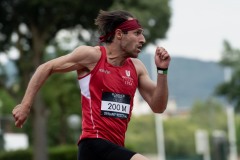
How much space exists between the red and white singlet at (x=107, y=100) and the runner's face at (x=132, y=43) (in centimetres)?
16

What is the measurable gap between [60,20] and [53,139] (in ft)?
85.1

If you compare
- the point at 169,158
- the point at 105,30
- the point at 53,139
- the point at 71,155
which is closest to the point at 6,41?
the point at 71,155

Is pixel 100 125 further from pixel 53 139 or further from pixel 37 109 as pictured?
pixel 53 139

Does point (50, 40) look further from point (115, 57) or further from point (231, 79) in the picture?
point (115, 57)

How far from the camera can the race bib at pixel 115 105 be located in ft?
25.3

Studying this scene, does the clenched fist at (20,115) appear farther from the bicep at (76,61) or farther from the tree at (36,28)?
the tree at (36,28)

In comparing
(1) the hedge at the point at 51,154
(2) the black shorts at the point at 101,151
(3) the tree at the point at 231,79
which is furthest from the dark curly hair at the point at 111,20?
(3) the tree at the point at 231,79

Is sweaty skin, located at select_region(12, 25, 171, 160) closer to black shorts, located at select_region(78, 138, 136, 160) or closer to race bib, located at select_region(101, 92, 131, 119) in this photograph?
race bib, located at select_region(101, 92, 131, 119)

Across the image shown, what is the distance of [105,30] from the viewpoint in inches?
317

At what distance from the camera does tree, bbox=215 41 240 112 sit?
4312 cm

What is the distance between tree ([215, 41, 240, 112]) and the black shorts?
1391 inches

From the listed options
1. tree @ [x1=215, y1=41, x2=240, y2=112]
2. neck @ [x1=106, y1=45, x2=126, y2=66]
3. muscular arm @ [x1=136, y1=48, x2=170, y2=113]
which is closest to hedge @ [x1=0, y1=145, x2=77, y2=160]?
tree @ [x1=215, y1=41, x2=240, y2=112]

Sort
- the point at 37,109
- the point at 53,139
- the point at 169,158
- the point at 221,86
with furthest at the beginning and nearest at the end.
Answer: the point at 169,158 → the point at 53,139 → the point at 221,86 → the point at 37,109

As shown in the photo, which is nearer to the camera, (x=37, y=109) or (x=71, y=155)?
(x=37, y=109)
